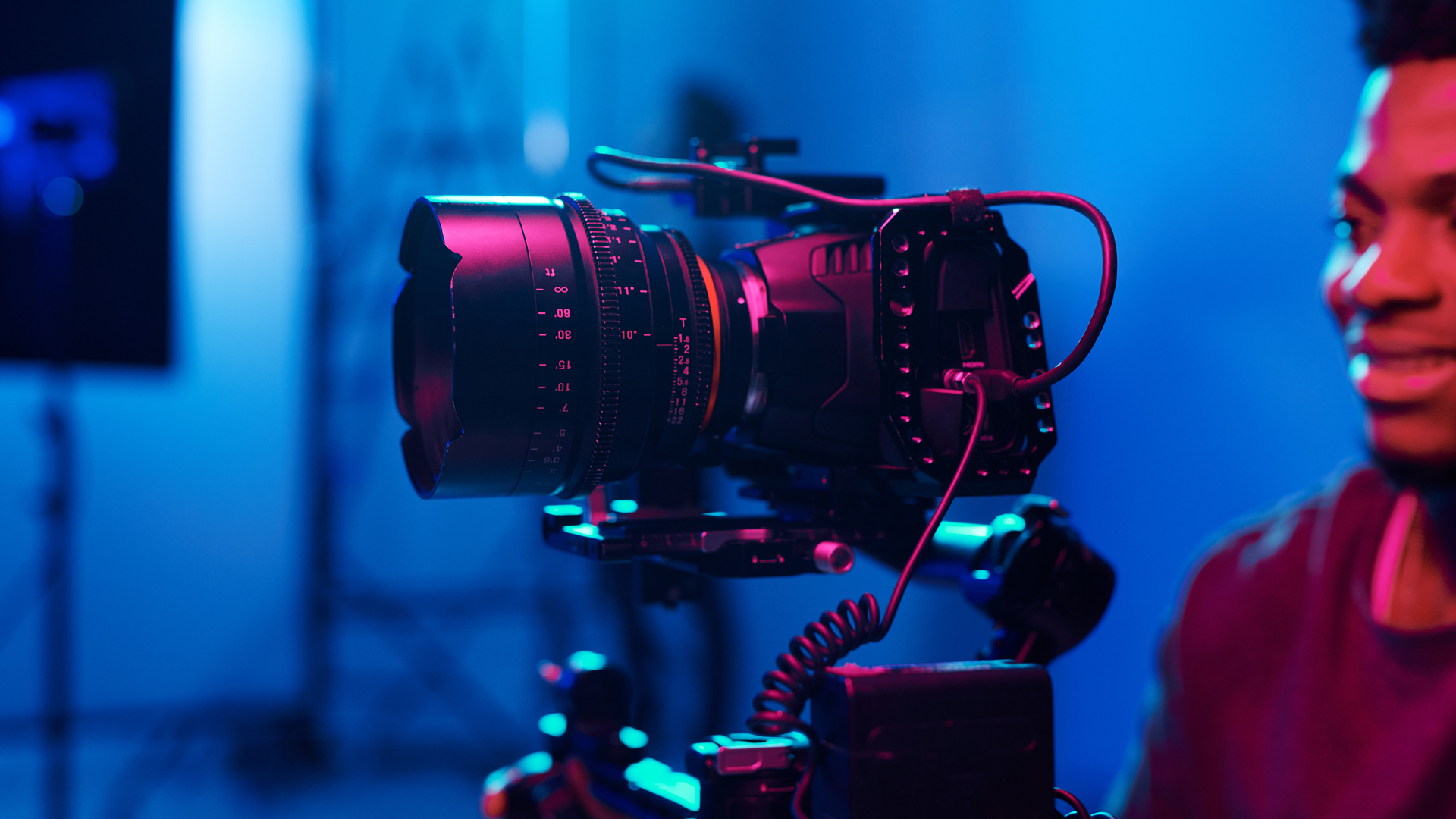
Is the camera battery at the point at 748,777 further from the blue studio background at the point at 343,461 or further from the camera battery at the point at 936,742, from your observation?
the blue studio background at the point at 343,461

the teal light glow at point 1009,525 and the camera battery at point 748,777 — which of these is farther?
the teal light glow at point 1009,525

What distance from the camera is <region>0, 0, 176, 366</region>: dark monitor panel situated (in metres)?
2.39

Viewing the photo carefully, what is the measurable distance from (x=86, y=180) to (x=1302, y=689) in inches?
107

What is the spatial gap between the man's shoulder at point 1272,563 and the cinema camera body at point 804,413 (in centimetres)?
15

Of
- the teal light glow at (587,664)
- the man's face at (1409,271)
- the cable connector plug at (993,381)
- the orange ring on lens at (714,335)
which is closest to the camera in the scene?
the man's face at (1409,271)

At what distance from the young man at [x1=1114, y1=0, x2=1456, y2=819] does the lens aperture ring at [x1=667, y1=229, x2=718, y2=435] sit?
0.39 metres

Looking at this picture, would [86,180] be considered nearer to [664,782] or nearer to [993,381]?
[664,782]

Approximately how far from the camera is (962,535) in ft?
2.73

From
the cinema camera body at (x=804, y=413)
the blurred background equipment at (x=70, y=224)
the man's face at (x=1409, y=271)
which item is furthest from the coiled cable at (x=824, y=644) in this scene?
the blurred background equipment at (x=70, y=224)

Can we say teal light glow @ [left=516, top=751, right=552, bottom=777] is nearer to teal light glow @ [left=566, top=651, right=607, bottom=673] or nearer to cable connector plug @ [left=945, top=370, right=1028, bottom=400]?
teal light glow @ [left=566, top=651, right=607, bottom=673]

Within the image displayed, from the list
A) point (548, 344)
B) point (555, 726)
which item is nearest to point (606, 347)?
point (548, 344)

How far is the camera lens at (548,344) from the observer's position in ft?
2.35

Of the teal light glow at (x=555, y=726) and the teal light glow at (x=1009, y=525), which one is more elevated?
the teal light glow at (x=1009, y=525)

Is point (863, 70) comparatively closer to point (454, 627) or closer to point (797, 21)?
point (797, 21)
